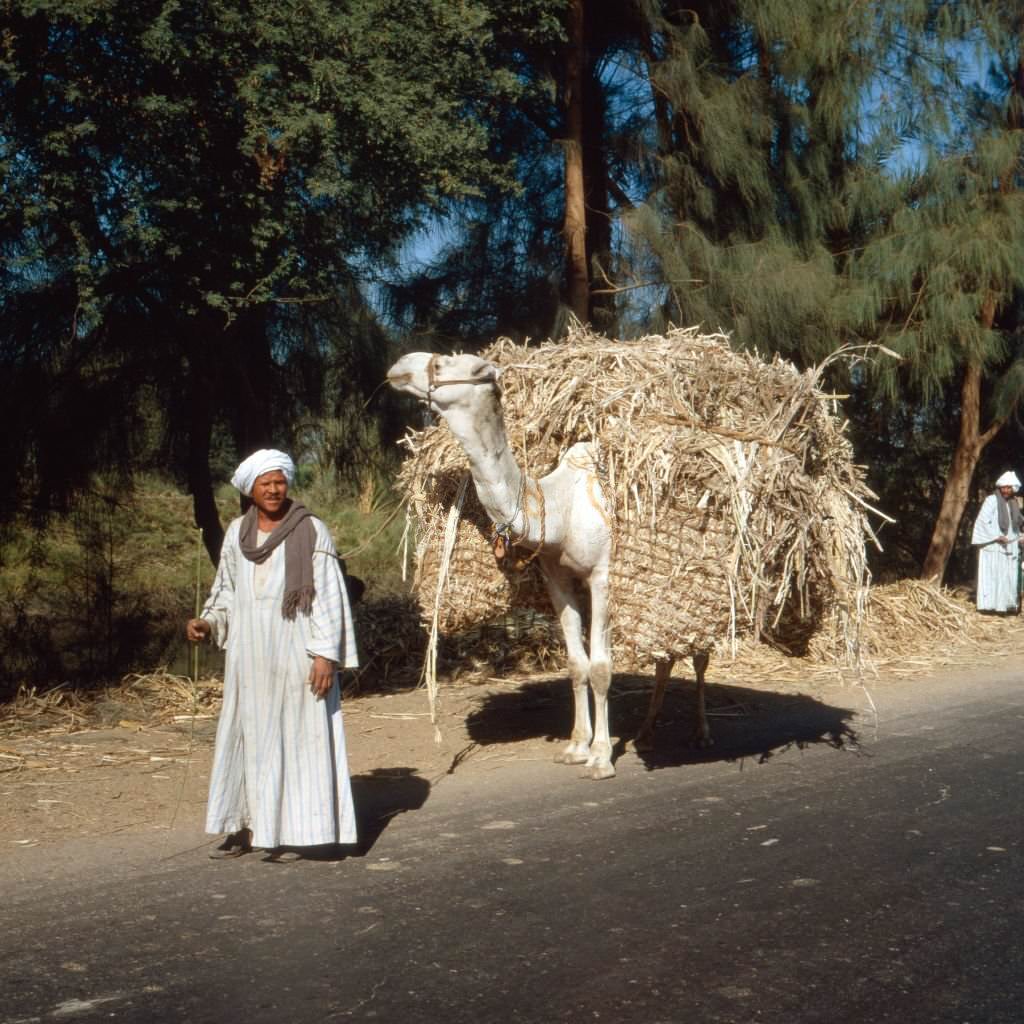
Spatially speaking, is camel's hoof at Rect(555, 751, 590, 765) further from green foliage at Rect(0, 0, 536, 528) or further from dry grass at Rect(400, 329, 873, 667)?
green foliage at Rect(0, 0, 536, 528)

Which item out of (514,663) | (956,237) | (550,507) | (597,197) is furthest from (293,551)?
(956,237)

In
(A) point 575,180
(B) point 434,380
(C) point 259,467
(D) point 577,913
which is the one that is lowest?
(D) point 577,913

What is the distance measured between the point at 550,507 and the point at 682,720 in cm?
304

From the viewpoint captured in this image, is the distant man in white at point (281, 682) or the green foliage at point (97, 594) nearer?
the distant man in white at point (281, 682)

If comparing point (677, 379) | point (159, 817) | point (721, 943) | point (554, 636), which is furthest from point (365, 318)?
point (721, 943)

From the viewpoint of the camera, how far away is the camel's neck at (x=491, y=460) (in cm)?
677

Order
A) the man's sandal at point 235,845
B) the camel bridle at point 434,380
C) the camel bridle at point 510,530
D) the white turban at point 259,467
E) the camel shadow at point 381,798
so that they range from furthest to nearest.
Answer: the camel bridle at point 510,530 < the camel bridle at point 434,380 < the camel shadow at point 381,798 < the man's sandal at point 235,845 < the white turban at point 259,467

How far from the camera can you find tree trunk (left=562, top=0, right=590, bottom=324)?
12.9 metres

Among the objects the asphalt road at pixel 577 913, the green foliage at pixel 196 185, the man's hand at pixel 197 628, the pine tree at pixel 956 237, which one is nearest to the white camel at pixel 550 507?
the asphalt road at pixel 577 913

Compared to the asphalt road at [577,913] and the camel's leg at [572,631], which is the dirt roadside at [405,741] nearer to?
the camel's leg at [572,631]

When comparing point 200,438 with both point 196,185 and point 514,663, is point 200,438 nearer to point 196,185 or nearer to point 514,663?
point 196,185

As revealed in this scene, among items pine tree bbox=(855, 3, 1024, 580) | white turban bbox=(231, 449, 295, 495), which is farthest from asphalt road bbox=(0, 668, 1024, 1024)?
pine tree bbox=(855, 3, 1024, 580)

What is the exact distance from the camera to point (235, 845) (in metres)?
6.27

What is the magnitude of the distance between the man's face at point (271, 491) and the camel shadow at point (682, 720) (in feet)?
10.6
